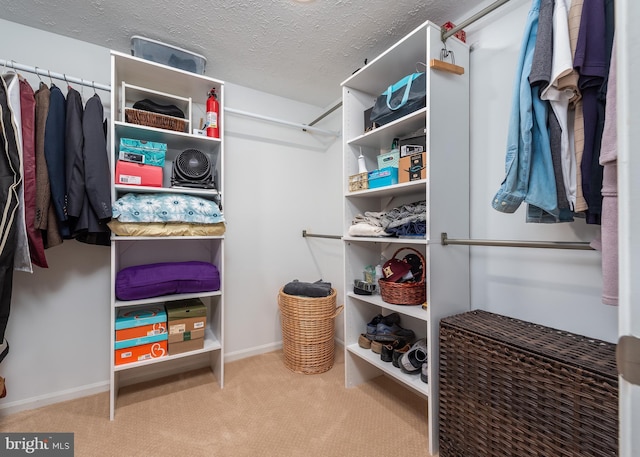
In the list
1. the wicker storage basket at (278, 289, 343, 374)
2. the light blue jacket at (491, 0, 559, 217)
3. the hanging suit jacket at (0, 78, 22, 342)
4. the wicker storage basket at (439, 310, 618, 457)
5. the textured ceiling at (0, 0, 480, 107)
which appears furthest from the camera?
the wicker storage basket at (278, 289, 343, 374)

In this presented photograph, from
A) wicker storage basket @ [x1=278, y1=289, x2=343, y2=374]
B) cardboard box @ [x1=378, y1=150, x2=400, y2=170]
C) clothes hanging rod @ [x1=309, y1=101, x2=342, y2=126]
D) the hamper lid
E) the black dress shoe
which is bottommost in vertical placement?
wicker storage basket @ [x1=278, y1=289, x2=343, y2=374]

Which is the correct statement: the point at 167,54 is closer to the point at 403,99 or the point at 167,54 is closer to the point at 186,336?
the point at 403,99

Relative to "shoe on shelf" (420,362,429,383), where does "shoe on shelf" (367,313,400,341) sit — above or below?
above

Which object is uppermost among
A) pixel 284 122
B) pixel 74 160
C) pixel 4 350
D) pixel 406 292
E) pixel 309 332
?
pixel 284 122

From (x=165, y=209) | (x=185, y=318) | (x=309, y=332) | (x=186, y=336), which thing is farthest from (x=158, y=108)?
(x=309, y=332)

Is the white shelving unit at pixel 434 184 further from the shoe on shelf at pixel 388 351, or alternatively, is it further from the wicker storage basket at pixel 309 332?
the wicker storage basket at pixel 309 332

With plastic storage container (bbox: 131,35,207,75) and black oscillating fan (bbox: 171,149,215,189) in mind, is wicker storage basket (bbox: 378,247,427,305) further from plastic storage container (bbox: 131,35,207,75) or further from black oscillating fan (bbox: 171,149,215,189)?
plastic storage container (bbox: 131,35,207,75)

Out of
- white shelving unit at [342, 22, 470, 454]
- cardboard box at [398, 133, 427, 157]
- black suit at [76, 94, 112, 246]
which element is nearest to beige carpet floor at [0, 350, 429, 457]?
white shelving unit at [342, 22, 470, 454]

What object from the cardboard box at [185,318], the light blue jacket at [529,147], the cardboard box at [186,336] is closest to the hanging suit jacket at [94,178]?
the cardboard box at [185,318]

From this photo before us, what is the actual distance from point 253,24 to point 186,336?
1.90 meters

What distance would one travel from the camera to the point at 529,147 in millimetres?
1014

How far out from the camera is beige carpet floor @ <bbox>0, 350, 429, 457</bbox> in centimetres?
134

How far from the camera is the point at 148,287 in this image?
1613 mm

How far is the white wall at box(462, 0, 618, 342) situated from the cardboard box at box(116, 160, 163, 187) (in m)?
1.80
